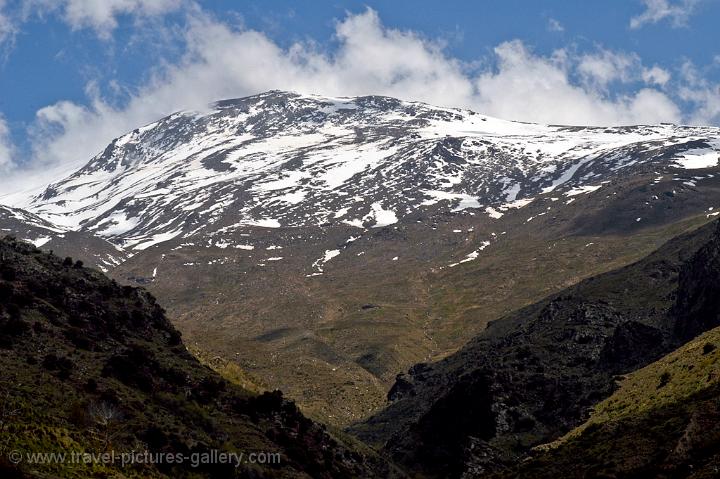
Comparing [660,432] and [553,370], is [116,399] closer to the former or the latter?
[660,432]

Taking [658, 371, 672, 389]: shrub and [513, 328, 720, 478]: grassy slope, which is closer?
[513, 328, 720, 478]: grassy slope

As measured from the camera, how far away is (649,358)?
100562 mm

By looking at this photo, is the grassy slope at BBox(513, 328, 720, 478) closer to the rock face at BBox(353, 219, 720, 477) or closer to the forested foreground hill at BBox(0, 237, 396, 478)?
the rock face at BBox(353, 219, 720, 477)

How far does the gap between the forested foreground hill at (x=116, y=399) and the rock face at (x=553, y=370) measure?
695 inches

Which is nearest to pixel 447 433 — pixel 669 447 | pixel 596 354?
pixel 596 354

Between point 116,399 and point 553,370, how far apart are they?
65.7 meters

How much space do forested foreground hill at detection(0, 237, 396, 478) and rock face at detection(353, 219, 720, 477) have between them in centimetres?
1766

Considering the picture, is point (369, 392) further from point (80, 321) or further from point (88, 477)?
point (88, 477)

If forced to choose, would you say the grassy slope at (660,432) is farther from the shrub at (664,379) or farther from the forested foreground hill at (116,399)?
the forested foreground hill at (116,399)

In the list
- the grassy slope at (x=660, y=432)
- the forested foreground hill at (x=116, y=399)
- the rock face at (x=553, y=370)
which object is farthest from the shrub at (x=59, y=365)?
the rock face at (x=553, y=370)

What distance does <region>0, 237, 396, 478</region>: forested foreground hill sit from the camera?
49.0 m

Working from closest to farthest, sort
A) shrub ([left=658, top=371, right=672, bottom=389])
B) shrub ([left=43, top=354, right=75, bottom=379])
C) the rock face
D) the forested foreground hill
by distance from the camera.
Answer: the forested foreground hill → shrub ([left=43, top=354, right=75, bottom=379]) → shrub ([left=658, top=371, right=672, bottom=389]) → the rock face

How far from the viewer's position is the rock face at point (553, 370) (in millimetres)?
93750

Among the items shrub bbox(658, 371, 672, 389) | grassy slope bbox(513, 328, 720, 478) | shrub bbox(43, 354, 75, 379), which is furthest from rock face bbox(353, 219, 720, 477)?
shrub bbox(43, 354, 75, 379)
